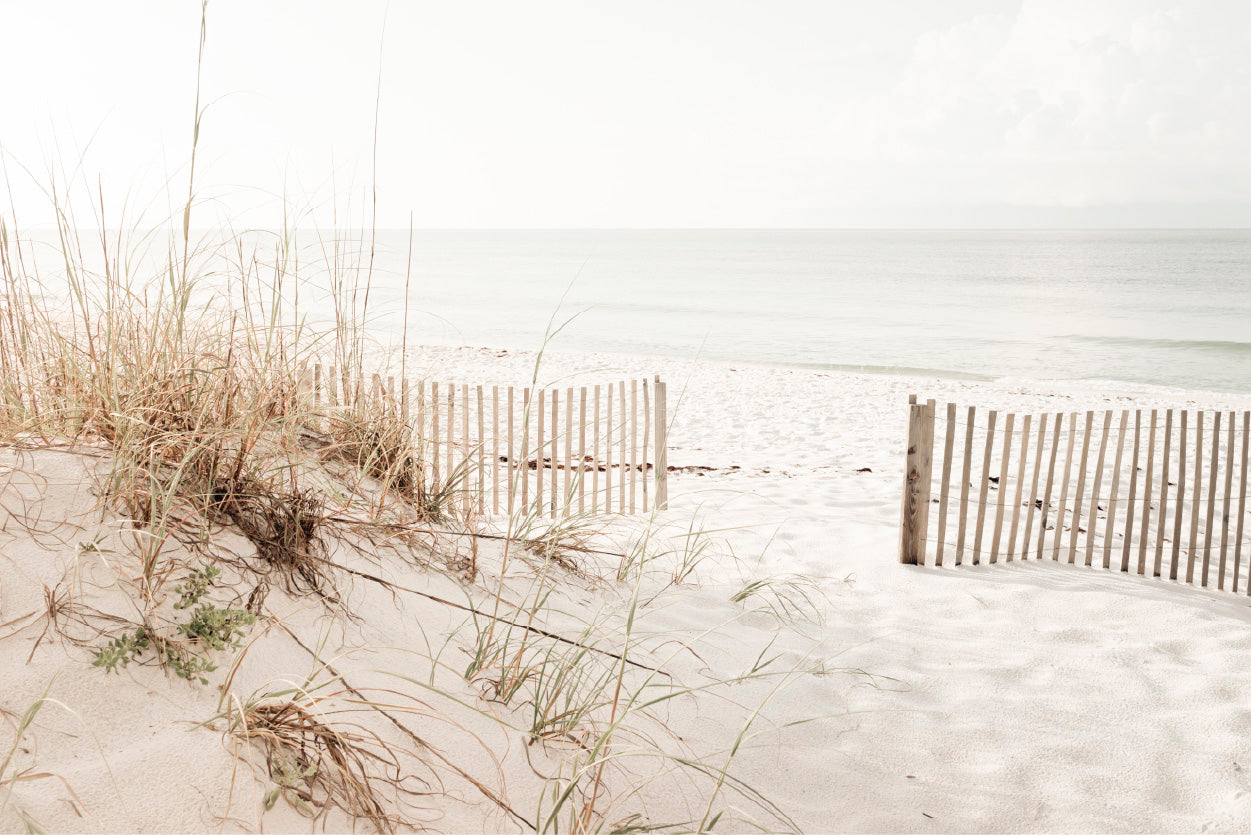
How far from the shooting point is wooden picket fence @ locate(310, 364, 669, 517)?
3.09 metres

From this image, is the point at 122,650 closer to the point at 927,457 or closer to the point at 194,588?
the point at 194,588

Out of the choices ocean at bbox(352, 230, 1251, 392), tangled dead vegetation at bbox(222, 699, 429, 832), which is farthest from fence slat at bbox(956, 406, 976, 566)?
tangled dead vegetation at bbox(222, 699, 429, 832)

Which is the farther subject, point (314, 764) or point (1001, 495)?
point (1001, 495)

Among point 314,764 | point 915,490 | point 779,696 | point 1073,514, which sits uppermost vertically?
point 915,490

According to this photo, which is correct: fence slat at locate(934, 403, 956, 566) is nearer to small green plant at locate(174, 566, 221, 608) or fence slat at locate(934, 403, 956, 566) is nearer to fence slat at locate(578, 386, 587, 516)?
fence slat at locate(578, 386, 587, 516)

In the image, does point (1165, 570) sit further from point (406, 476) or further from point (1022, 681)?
point (406, 476)

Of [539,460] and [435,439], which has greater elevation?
[435,439]

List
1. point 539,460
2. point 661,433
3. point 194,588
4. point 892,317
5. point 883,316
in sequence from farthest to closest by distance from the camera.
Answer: point 883,316
point 892,317
point 661,433
point 539,460
point 194,588

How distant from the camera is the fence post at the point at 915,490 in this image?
4.35 metres

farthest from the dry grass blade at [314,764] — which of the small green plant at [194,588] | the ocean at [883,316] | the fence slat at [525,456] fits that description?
the ocean at [883,316]

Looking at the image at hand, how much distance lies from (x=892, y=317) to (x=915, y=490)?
78.4 feet

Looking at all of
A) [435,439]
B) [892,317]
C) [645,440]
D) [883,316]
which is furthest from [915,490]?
[883,316]

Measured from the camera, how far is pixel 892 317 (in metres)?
26.7

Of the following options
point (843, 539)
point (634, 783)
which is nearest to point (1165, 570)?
point (843, 539)
